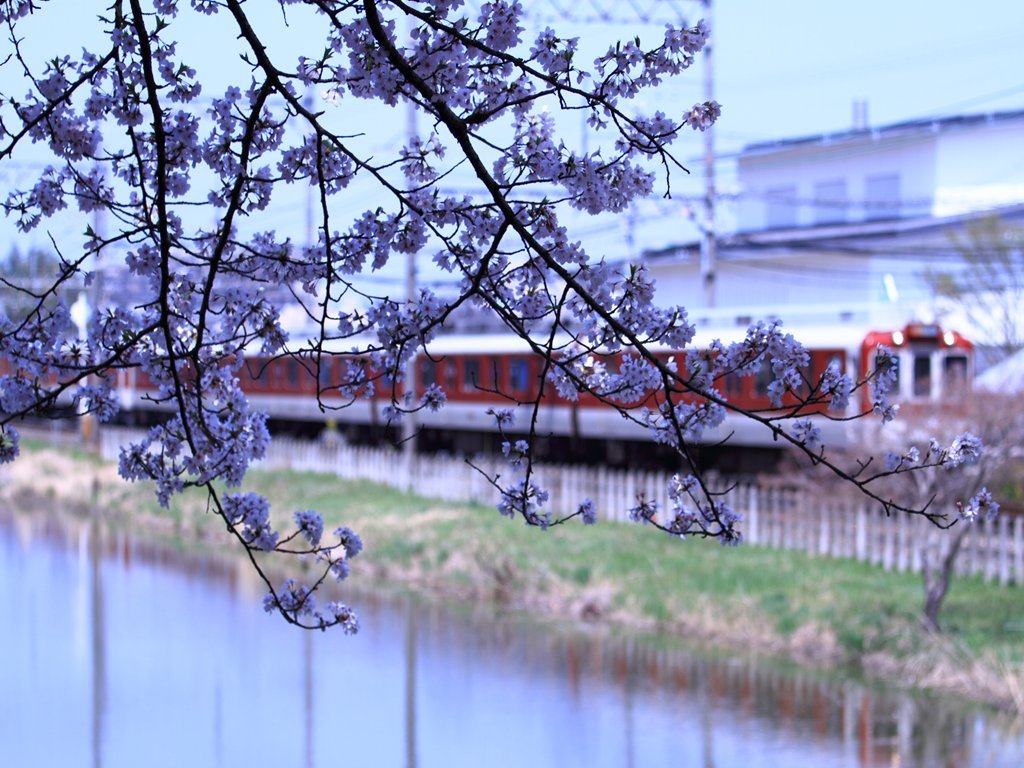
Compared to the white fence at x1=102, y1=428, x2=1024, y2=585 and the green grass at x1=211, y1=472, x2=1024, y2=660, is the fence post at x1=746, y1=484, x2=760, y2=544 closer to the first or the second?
the white fence at x1=102, y1=428, x2=1024, y2=585

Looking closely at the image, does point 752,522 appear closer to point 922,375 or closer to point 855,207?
point 922,375

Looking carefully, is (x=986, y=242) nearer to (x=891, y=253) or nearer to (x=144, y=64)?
(x=891, y=253)

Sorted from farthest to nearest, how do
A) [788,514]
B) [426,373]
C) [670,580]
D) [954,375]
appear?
[426,373]
[954,375]
[788,514]
[670,580]

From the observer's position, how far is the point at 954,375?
56.4 ft

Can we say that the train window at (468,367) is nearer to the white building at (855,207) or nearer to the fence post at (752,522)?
the white building at (855,207)

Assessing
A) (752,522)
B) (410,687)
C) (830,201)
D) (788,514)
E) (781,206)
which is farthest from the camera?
(781,206)

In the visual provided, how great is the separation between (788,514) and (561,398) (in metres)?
2.81

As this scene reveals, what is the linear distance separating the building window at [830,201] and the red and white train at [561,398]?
12517 millimetres

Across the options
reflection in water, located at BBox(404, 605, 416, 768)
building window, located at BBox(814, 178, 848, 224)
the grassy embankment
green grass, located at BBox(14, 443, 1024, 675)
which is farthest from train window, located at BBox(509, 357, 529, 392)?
building window, located at BBox(814, 178, 848, 224)

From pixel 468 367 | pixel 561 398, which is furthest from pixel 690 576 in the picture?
pixel 468 367

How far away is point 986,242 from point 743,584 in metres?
12.6

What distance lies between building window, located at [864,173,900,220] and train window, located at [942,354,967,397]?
44.7ft

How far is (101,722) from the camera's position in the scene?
11547mm

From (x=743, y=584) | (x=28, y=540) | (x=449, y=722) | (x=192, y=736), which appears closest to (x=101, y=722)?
(x=192, y=736)
